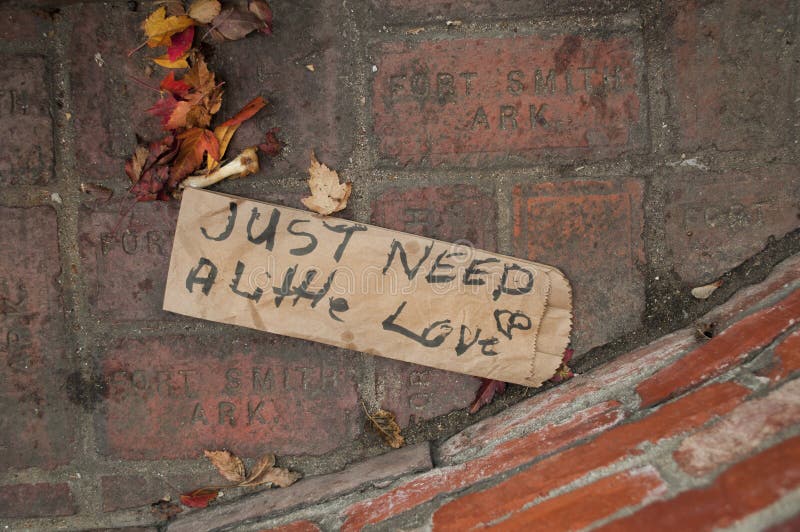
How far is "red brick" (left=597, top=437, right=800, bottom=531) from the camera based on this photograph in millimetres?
825

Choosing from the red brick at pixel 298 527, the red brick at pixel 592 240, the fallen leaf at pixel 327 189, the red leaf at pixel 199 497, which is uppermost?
the fallen leaf at pixel 327 189

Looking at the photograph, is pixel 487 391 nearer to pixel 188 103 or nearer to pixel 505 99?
pixel 505 99

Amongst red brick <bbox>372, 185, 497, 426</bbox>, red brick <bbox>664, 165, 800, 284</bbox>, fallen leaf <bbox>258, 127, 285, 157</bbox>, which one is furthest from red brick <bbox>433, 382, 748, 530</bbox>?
fallen leaf <bbox>258, 127, 285, 157</bbox>

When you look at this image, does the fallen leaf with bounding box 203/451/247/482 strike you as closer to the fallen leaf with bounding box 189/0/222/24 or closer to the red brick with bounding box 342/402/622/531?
the red brick with bounding box 342/402/622/531

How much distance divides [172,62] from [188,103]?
0.11 m

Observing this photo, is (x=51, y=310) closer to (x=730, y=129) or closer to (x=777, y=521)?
(x=777, y=521)

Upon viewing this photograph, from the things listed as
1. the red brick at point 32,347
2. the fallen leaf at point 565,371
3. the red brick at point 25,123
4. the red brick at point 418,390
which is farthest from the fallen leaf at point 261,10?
the fallen leaf at point 565,371

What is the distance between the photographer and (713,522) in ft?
2.74

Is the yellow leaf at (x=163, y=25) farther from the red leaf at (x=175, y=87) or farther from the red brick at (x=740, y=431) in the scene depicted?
the red brick at (x=740, y=431)

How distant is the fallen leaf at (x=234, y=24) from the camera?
1357mm

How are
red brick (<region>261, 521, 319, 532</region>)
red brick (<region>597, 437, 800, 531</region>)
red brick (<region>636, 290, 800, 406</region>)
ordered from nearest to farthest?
red brick (<region>597, 437, 800, 531</region>) < red brick (<region>636, 290, 800, 406</region>) < red brick (<region>261, 521, 319, 532</region>)

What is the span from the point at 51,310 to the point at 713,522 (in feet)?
5.10

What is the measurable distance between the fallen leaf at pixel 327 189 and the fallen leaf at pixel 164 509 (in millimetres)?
901

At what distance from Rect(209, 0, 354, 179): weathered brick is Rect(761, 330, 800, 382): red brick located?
104cm
